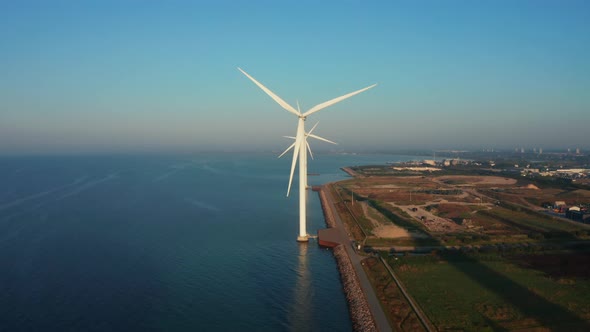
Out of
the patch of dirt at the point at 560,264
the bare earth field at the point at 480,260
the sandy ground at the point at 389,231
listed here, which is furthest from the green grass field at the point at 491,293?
the sandy ground at the point at 389,231

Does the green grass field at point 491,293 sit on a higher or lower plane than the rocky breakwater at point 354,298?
higher

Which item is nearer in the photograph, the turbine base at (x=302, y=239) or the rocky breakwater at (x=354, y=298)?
the rocky breakwater at (x=354, y=298)

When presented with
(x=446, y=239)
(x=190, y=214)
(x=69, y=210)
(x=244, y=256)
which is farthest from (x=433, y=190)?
(x=69, y=210)

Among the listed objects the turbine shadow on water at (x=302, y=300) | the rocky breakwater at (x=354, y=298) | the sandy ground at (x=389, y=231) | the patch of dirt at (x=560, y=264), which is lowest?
the turbine shadow on water at (x=302, y=300)

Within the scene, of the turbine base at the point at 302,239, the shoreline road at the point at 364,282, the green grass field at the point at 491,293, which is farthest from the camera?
the turbine base at the point at 302,239

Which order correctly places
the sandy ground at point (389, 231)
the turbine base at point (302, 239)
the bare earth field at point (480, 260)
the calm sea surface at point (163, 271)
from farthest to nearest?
the sandy ground at point (389, 231), the turbine base at point (302, 239), the calm sea surface at point (163, 271), the bare earth field at point (480, 260)

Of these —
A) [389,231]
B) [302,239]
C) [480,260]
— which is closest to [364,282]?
[480,260]

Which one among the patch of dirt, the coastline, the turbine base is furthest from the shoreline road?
the patch of dirt

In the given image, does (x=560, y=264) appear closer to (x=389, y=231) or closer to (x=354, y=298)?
(x=389, y=231)

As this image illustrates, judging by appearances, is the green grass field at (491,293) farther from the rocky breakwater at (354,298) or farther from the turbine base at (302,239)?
the turbine base at (302,239)
